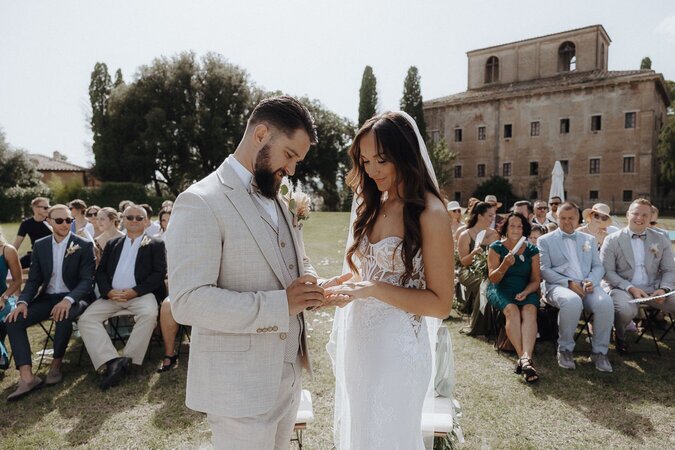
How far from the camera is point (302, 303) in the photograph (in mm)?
2002

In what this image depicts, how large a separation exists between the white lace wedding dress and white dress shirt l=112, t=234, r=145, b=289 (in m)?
4.63

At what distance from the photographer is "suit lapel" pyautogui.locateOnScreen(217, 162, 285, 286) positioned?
2018 mm

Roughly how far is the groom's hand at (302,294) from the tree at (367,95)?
1732 inches

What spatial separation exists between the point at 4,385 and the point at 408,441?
208 inches

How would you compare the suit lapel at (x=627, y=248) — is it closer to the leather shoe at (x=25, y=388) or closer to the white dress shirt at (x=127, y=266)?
the white dress shirt at (x=127, y=266)

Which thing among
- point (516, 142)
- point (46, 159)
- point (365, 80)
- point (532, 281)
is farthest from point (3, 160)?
point (516, 142)

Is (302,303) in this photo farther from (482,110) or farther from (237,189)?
(482,110)

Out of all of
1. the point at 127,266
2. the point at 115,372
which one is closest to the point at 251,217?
the point at 115,372

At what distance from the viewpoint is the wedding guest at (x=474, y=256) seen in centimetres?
704

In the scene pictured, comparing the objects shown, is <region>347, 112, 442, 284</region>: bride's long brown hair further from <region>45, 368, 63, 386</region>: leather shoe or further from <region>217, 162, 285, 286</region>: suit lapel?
<region>45, 368, 63, 386</region>: leather shoe

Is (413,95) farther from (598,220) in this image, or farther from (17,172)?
(598,220)

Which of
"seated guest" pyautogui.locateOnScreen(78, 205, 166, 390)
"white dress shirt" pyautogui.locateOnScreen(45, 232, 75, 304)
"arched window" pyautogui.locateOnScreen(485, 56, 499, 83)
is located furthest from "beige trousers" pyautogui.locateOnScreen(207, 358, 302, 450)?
"arched window" pyautogui.locateOnScreen(485, 56, 499, 83)

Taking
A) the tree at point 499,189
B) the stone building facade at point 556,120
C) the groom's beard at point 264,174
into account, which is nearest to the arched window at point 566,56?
the stone building facade at point 556,120

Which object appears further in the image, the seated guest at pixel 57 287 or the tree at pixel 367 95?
the tree at pixel 367 95
